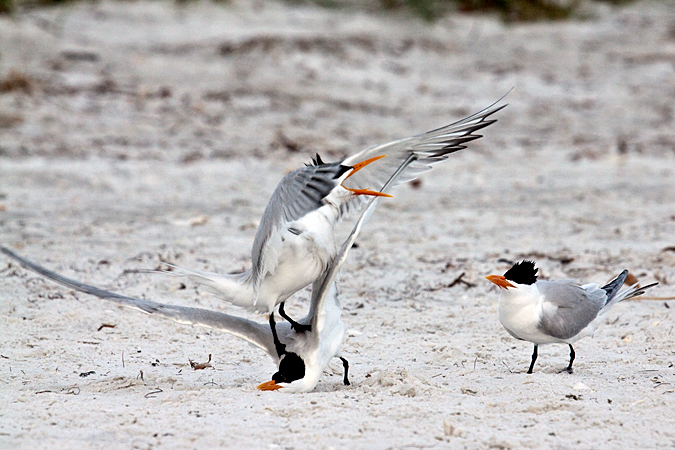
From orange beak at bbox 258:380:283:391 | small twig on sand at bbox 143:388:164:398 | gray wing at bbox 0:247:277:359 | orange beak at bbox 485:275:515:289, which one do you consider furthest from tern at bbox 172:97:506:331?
orange beak at bbox 485:275:515:289

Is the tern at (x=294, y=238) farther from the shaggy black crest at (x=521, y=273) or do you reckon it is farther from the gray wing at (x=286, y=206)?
the shaggy black crest at (x=521, y=273)

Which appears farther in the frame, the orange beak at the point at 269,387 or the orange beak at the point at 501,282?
the orange beak at the point at 501,282

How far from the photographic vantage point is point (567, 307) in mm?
3594

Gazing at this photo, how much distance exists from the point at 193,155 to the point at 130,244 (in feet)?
8.14

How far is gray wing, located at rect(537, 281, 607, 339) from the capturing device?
354 cm

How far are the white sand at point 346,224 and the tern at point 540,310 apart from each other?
0.19m

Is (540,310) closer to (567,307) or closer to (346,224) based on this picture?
(567,307)

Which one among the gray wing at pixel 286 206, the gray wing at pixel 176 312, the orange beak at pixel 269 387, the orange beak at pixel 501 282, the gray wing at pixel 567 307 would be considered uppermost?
the gray wing at pixel 286 206

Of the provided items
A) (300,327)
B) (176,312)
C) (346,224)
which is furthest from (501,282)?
(346,224)

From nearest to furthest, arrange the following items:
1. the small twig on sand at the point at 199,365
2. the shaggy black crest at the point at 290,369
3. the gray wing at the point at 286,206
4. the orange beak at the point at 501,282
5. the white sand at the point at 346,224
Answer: the white sand at the point at 346,224, the gray wing at the point at 286,206, the shaggy black crest at the point at 290,369, the orange beak at the point at 501,282, the small twig on sand at the point at 199,365

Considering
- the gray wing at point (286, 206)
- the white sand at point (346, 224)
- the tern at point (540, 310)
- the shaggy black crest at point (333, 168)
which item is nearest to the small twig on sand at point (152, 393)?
the white sand at point (346, 224)

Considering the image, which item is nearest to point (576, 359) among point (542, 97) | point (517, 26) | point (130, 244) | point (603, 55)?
point (130, 244)

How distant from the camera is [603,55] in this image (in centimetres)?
1208

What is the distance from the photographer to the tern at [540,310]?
3.54 meters
